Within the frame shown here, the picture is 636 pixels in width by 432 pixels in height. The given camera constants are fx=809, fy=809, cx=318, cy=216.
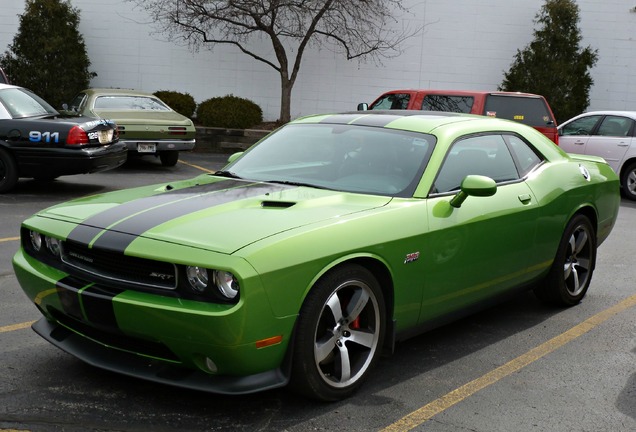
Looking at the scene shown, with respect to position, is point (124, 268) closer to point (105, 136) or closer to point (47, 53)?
point (105, 136)

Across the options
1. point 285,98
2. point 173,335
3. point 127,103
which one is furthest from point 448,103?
point 173,335

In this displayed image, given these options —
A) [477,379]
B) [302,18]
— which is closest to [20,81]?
[302,18]

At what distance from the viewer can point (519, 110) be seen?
13875 mm

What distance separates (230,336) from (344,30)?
1742 cm

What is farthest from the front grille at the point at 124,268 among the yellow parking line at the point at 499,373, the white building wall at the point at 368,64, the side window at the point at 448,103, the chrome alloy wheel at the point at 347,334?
the white building wall at the point at 368,64

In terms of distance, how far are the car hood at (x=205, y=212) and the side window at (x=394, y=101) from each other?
10122 millimetres

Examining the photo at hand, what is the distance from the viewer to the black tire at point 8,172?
10570 millimetres

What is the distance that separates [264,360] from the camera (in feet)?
12.0

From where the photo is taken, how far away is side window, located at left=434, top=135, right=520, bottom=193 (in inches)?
193

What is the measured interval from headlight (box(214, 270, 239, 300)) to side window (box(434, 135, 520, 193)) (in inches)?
64.5

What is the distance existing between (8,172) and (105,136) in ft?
4.42

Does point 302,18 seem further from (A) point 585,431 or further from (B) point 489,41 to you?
(A) point 585,431

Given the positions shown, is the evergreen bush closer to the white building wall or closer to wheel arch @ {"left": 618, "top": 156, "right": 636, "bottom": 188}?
the white building wall

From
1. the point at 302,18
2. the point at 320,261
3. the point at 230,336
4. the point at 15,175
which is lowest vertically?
the point at 15,175
